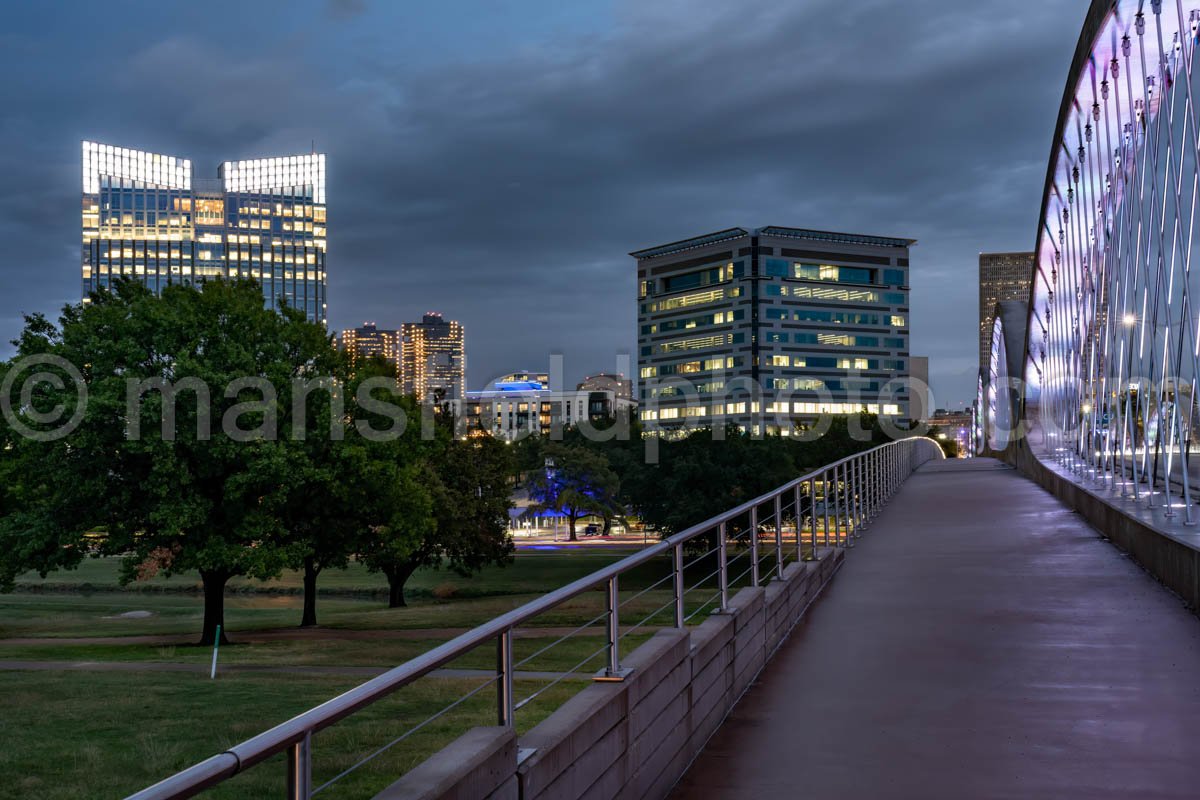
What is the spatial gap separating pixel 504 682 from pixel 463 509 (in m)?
44.7

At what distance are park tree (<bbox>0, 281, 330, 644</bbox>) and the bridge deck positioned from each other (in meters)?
19.2

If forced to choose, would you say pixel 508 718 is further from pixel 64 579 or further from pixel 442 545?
pixel 64 579

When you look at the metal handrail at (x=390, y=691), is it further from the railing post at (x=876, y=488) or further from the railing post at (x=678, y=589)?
the railing post at (x=876, y=488)

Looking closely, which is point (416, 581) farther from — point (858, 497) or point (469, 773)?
point (469, 773)

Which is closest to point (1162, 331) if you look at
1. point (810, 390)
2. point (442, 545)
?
point (442, 545)

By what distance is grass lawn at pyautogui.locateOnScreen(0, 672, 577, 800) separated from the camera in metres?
13.1

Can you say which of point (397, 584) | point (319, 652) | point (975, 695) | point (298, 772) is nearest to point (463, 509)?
point (397, 584)

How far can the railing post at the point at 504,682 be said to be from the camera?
432 cm

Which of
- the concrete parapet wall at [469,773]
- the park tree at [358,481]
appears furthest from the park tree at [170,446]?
the concrete parapet wall at [469,773]

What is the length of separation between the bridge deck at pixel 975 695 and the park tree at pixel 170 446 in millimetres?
19162

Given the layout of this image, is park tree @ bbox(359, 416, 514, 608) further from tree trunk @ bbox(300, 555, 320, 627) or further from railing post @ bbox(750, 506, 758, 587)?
railing post @ bbox(750, 506, 758, 587)

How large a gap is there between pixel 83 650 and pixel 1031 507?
2403 cm

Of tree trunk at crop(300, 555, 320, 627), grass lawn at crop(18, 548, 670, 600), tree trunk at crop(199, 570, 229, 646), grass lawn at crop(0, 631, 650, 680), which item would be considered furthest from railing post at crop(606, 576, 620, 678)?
grass lawn at crop(18, 548, 670, 600)

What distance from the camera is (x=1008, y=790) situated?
18.9 feet
